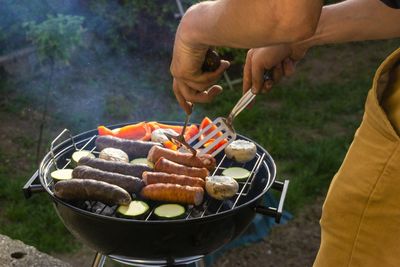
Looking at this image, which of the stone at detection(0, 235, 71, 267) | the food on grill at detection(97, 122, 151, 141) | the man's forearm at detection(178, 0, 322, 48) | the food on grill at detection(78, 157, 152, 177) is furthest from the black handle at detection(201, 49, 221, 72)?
the stone at detection(0, 235, 71, 267)

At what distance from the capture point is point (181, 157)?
8.60ft

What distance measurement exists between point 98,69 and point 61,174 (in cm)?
393

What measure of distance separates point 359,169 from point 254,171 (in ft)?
3.18

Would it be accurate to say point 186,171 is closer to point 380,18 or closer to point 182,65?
point 182,65

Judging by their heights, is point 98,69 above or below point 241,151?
below

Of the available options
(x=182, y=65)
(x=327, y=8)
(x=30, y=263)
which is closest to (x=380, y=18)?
(x=327, y=8)

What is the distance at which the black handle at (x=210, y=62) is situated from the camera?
200cm

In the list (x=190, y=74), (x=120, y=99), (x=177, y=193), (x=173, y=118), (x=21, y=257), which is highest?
(x=190, y=74)

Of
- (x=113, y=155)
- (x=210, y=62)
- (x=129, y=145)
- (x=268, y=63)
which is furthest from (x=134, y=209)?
(x=268, y=63)

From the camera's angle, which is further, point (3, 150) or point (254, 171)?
point (3, 150)

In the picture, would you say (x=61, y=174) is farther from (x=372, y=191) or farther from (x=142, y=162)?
(x=372, y=191)

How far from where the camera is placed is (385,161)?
1.71 metres

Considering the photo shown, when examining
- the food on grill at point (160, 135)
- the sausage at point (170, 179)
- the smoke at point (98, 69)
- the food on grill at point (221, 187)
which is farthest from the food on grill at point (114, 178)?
the smoke at point (98, 69)

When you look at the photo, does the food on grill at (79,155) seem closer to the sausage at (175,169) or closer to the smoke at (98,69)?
Result: the sausage at (175,169)
